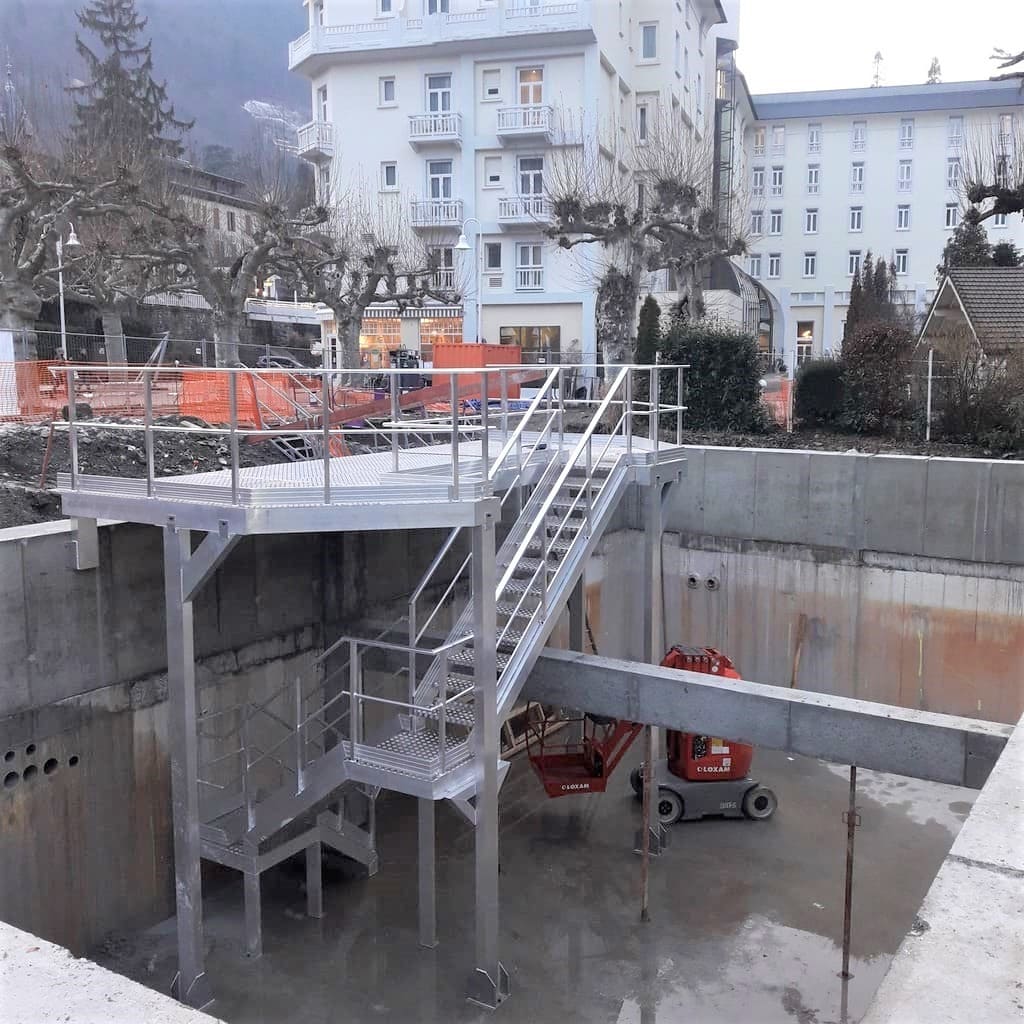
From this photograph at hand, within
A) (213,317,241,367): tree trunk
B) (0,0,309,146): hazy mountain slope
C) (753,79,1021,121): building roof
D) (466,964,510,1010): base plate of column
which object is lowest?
(466,964,510,1010): base plate of column

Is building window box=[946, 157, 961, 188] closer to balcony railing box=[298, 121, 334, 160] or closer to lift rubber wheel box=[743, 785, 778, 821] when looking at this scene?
balcony railing box=[298, 121, 334, 160]

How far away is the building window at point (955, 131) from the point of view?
52500 millimetres

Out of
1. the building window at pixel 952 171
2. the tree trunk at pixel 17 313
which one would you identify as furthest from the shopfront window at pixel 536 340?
the building window at pixel 952 171

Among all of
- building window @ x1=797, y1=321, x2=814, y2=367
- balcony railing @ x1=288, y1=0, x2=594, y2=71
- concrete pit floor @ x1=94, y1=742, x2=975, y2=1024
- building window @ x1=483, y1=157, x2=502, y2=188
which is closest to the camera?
concrete pit floor @ x1=94, y1=742, x2=975, y2=1024

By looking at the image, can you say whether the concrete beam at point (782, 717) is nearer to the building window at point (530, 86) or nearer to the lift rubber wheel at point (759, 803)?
the lift rubber wheel at point (759, 803)

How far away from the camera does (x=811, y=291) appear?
55438mm

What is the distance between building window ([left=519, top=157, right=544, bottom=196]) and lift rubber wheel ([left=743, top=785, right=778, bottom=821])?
30719 millimetres

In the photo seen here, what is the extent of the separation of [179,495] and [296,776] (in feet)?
8.42

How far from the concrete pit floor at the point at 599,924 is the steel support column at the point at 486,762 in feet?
0.93

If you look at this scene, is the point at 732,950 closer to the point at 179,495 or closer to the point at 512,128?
the point at 179,495

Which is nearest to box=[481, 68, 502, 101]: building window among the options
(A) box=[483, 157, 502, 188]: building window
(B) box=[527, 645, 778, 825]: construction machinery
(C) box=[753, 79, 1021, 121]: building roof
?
(A) box=[483, 157, 502, 188]: building window

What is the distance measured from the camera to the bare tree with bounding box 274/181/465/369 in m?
24.5

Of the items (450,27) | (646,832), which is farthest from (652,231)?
(450,27)

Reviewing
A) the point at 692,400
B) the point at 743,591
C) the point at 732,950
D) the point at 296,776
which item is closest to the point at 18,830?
the point at 296,776
